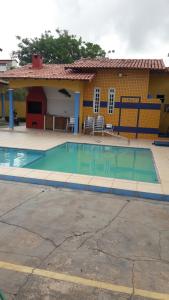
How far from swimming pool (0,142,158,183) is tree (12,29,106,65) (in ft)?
67.7

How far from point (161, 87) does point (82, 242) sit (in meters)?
14.8

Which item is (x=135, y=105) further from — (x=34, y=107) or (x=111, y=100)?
(x=34, y=107)

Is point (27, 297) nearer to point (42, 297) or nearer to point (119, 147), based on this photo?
point (42, 297)

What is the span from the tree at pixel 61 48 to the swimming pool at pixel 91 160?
2063 centimetres

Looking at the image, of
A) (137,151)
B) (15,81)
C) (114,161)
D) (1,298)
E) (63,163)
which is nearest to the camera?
(1,298)

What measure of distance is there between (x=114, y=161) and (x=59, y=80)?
24.1 ft

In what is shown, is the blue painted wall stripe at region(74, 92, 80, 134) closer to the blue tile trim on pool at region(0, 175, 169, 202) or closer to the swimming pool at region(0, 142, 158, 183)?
the swimming pool at region(0, 142, 158, 183)

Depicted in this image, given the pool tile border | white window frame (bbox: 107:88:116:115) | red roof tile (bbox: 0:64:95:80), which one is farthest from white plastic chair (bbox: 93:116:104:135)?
the pool tile border

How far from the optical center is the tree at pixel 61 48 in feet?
101

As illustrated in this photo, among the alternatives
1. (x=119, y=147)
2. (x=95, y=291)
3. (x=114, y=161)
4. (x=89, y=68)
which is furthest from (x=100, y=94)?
(x=95, y=291)

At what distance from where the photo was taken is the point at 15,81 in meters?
16.8

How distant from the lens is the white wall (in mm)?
18219

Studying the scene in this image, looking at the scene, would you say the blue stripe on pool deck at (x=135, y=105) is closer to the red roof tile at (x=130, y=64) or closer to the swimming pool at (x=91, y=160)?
the red roof tile at (x=130, y=64)

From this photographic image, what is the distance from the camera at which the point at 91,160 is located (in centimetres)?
1052
